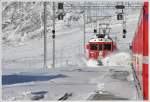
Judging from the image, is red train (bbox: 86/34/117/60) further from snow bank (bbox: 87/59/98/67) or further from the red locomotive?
snow bank (bbox: 87/59/98/67)

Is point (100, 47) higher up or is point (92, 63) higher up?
point (100, 47)

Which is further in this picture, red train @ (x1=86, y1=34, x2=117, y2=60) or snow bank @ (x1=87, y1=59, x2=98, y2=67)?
snow bank @ (x1=87, y1=59, x2=98, y2=67)

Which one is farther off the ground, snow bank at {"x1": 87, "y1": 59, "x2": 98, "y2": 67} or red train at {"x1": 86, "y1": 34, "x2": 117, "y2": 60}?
red train at {"x1": 86, "y1": 34, "x2": 117, "y2": 60}

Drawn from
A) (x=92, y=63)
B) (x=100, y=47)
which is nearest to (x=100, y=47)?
(x=100, y=47)

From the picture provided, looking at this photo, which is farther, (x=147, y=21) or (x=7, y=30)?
(x=7, y=30)

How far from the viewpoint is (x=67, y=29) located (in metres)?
94.4

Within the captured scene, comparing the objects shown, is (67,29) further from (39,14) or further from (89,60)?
(89,60)

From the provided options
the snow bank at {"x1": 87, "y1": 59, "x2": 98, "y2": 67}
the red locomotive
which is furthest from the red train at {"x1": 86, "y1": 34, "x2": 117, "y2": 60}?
the snow bank at {"x1": 87, "y1": 59, "x2": 98, "y2": 67}

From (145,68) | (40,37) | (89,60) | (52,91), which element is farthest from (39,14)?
(145,68)

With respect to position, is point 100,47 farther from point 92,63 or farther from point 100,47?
point 92,63

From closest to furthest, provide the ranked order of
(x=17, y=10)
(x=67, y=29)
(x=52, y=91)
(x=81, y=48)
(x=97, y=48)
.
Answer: (x=52, y=91) → (x=97, y=48) → (x=17, y=10) → (x=81, y=48) → (x=67, y=29)

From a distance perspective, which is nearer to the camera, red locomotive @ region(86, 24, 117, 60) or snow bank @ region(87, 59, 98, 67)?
red locomotive @ region(86, 24, 117, 60)

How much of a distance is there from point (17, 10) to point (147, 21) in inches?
2386

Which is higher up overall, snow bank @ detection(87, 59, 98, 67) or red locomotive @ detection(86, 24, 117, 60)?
red locomotive @ detection(86, 24, 117, 60)
